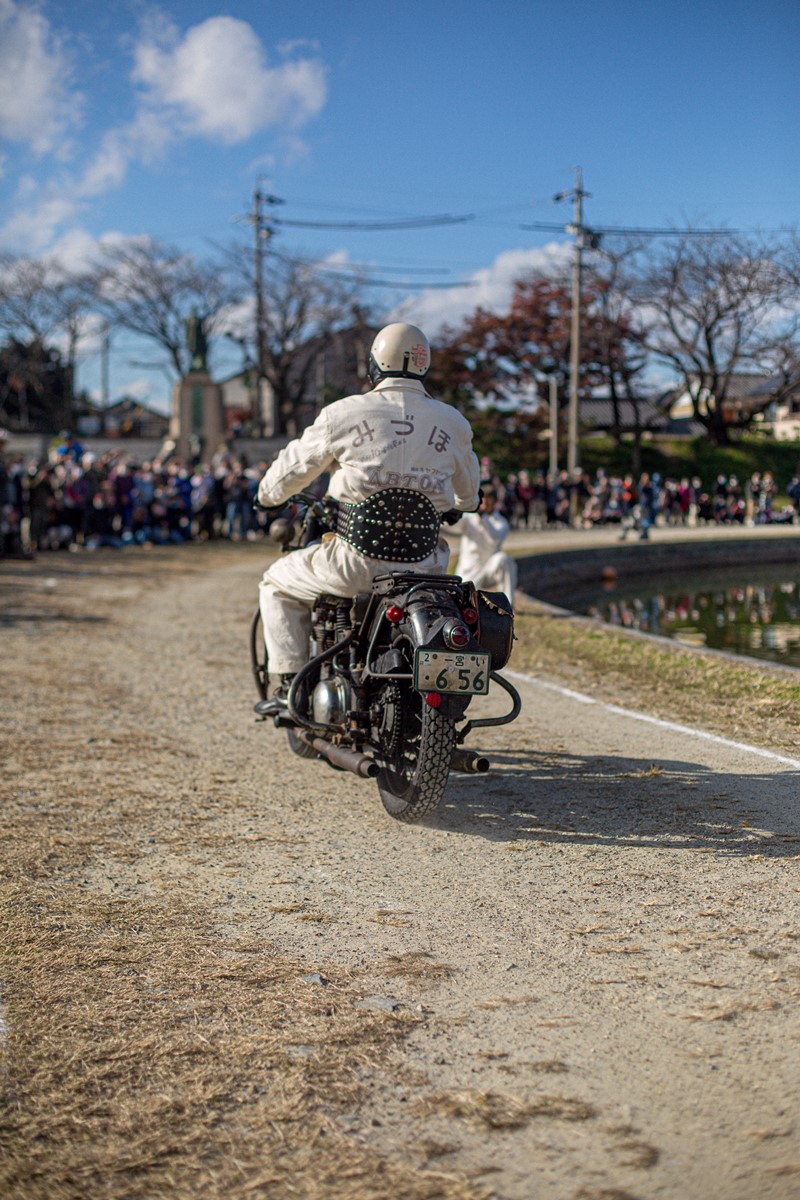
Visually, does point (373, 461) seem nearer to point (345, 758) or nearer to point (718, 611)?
point (345, 758)

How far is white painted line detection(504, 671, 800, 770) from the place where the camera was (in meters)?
5.98

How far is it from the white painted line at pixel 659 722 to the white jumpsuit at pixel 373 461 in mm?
2061

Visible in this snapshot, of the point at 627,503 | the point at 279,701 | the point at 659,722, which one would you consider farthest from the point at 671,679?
the point at 627,503

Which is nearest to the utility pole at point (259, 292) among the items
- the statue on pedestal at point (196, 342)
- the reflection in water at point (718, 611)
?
the statue on pedestal at point (196, 342)

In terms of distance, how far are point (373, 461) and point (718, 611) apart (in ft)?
43.8

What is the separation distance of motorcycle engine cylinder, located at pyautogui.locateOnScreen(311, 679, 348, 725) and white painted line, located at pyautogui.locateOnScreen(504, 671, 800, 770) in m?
2.32

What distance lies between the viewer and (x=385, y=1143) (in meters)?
2.42

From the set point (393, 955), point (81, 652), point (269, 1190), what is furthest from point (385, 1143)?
point (81, 652)

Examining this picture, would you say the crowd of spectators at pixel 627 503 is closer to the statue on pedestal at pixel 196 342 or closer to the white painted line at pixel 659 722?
the statue on pedestal at pixel 196 342

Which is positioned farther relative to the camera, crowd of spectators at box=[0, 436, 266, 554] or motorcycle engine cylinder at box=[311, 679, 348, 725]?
→ crowd of spectators at box=[0, 436, 266, 554]

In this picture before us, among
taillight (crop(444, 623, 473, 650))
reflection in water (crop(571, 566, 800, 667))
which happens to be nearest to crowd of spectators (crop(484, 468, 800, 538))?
reflection in water (crop(571, 566, 800, 667))

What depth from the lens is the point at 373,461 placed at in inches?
195

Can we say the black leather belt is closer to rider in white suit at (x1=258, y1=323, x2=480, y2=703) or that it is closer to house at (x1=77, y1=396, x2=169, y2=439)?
rider in white suit at (x1=258, y1=323, x2=480, y2=703)

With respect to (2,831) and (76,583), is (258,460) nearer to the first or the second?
(76,583)
